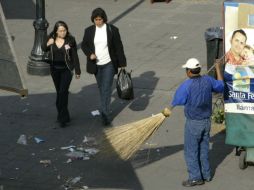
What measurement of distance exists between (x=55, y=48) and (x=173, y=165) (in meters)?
2.72

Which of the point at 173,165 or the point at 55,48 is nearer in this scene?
the point at 173,165

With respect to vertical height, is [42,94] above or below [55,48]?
below

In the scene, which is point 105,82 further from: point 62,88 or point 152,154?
point 152,154

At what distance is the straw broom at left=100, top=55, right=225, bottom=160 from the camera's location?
29.1 ft

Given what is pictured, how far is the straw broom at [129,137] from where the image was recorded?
29.1 ft

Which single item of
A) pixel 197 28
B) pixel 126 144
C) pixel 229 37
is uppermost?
pixel 229 37

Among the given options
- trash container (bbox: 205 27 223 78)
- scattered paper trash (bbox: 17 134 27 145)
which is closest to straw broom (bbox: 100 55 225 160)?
scattered paper trash (bbox: 17 134 27 145)

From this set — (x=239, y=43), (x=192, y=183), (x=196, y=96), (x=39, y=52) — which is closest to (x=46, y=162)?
(x=192, y=183)

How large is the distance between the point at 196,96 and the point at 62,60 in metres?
3.02

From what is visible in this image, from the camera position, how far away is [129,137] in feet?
29.8

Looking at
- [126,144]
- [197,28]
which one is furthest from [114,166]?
[197,28]

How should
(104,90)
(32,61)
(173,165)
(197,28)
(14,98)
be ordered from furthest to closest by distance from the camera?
(197,28) < (32,61) < (14,98) < (104,90) < (173,165)

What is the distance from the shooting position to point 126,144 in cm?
915

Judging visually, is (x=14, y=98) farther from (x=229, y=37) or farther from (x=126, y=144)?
(x=229, y=37)
